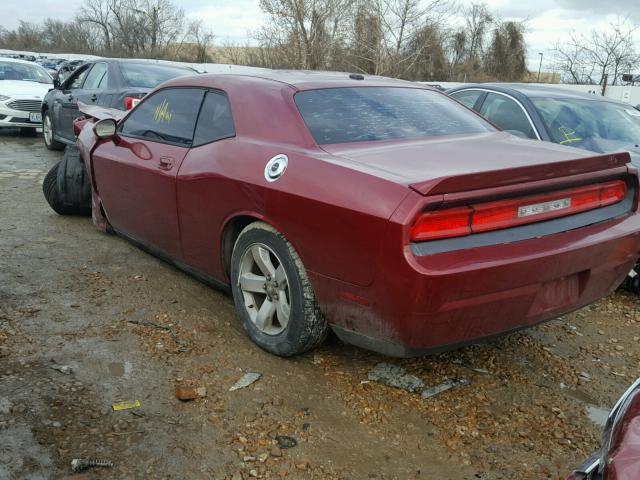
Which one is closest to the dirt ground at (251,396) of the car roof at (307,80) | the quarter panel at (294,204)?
the quarter panel at (294,204)

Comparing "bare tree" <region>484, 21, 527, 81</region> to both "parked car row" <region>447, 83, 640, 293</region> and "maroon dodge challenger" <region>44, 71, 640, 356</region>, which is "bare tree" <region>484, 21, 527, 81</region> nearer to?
"parked car row" <region>447, 83, 640, 293</region>

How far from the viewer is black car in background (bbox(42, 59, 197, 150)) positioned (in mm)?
8500

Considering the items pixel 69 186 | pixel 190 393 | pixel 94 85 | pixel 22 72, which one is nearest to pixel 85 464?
pixel 190 393

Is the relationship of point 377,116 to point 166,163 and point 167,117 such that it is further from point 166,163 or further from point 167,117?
point 167,117

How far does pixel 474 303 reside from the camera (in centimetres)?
261

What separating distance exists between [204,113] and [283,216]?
1.26 metres

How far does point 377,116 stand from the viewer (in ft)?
11.7

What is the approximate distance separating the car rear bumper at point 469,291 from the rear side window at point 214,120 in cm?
128

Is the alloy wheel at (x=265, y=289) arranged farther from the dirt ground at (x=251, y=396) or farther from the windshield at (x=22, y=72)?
the windshield at (x=22, y=72)

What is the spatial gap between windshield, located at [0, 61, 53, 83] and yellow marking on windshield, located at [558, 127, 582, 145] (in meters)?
11.7

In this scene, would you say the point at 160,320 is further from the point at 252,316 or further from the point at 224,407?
the point at 224,407

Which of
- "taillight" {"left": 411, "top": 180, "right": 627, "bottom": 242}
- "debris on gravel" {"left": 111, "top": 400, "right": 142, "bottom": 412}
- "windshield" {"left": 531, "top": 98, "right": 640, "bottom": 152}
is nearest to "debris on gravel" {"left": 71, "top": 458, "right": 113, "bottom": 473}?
"debris on gravel" {"left": 111, "top": 400, "right": 142, "bottom": 412}

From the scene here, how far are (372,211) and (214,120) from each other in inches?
64.6

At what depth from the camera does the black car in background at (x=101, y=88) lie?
850cm
